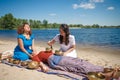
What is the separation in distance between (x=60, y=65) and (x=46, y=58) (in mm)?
742

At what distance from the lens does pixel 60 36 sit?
7.00 meters

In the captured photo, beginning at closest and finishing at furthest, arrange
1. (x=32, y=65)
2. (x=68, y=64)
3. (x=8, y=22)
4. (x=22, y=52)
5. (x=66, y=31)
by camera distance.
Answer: (x=68, y=64), (x=32, y=65), (x=66, y=31), (x=22, y=52), (x=8, y=22)

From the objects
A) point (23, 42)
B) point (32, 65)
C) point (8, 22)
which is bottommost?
point (32, 65)

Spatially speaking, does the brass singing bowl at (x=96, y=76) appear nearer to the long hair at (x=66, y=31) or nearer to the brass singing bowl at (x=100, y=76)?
the brass singing bowl at (x=100, y=76)

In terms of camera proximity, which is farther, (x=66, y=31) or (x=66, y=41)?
(x=66, y=41)

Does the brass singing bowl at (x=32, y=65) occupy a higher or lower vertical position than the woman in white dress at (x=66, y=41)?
lower

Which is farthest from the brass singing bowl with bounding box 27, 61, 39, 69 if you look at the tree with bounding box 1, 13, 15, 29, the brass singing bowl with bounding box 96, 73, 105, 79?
the tree with bounding box 1, 13, 15, 29

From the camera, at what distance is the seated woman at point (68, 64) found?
5782 mm

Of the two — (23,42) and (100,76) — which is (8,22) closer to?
(23,42)

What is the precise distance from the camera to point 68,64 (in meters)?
6.15

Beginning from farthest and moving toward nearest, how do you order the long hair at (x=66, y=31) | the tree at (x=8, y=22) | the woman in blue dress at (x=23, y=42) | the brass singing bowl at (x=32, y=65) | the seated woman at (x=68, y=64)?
1. the tree at (x=8, y=22)
2. the woman in blue dress at (x=23, y=42)
3. the long hair at (x=66, y=31)
4. the brass singing bowl at (x=32, y=65)
5. the seated woman at (x=68, y=64)

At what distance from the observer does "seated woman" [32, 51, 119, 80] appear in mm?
5782

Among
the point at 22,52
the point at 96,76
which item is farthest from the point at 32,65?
the point at 96,76

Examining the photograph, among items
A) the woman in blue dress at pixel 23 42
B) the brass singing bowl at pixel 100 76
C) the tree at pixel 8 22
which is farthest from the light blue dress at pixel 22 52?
the tree at pixel 8 22
